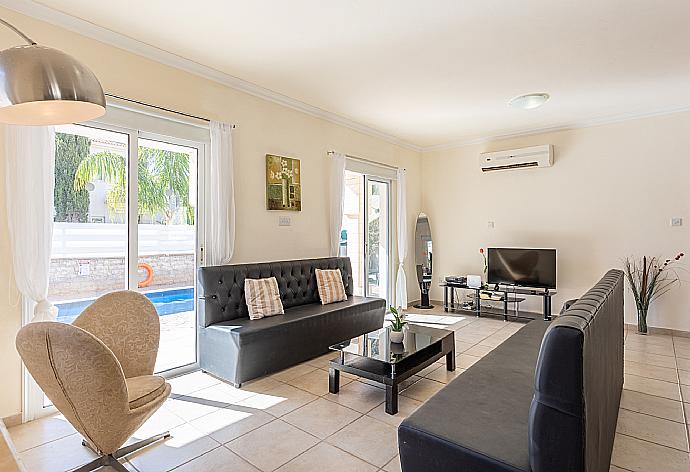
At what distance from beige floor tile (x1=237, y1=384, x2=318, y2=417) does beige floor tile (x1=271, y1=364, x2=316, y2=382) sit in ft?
0.74

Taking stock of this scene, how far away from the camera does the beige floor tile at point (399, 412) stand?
282 cm

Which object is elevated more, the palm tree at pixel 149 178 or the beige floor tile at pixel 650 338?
the palm tree at pixel 149 178

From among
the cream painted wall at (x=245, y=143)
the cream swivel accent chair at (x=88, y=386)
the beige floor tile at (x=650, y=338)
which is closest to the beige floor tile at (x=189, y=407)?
the cream swivel accent chair at (x=88, y=386)

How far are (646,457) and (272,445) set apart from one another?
2.25 m

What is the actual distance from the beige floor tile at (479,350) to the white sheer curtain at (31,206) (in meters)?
3.86

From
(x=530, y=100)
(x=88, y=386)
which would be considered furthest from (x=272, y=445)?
(x=530, y=100)

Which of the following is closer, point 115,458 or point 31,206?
point 115,458

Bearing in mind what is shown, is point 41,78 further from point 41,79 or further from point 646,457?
point 646,457

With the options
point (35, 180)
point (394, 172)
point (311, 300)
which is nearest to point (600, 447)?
point (311, 300)

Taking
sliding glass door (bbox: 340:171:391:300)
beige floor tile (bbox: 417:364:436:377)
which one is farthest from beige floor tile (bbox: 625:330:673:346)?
sliding glass door (bbox: 340:171:391:300)

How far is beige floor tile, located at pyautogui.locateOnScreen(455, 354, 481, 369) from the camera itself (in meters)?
3.90

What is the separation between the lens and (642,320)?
16.7 ft

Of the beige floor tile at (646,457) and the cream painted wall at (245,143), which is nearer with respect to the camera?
the beige floor tile at (646,457)

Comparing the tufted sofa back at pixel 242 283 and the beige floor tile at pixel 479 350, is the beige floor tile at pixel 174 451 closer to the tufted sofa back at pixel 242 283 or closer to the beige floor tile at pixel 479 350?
the tufted sofa back at pixel 242 283
